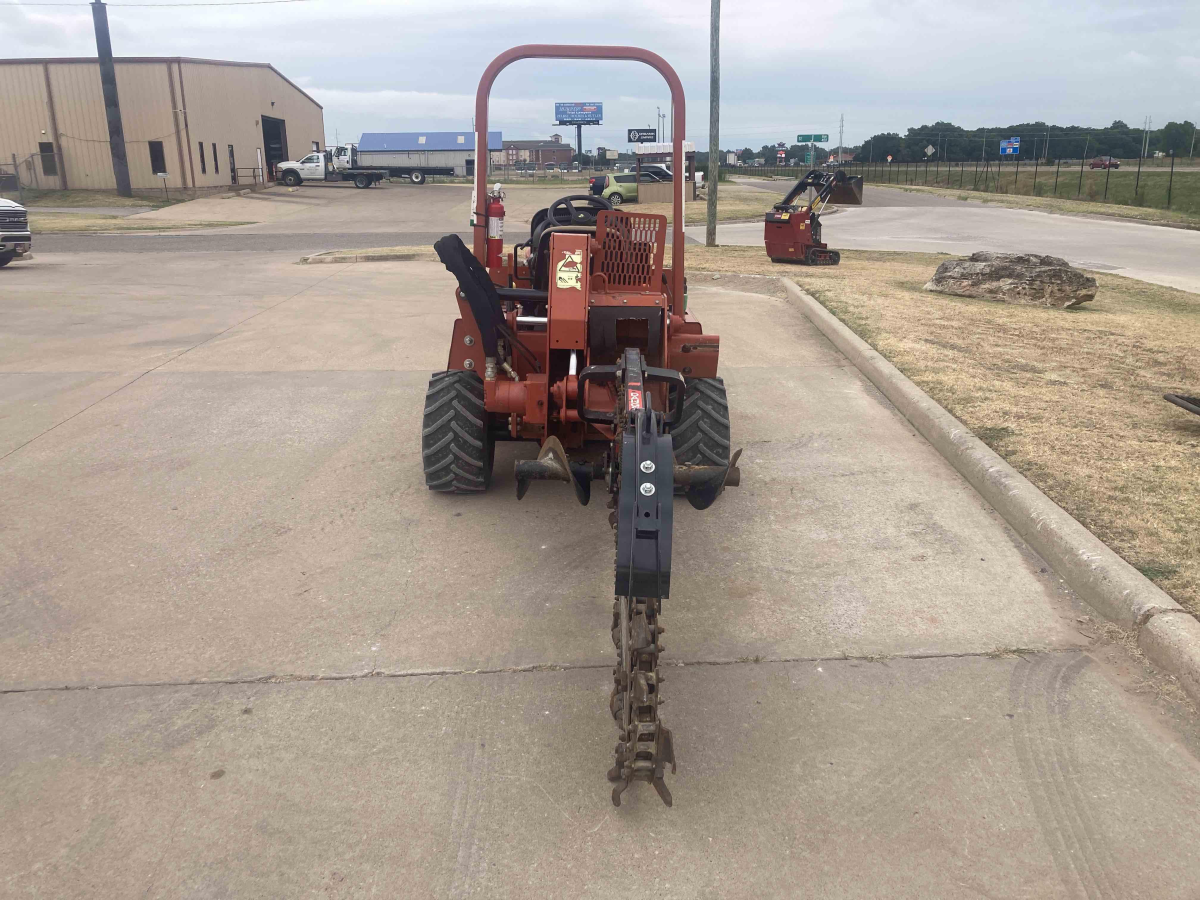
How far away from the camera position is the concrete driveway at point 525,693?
272 cm

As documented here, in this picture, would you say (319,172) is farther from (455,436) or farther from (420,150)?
(455,436)

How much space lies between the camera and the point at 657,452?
291cm

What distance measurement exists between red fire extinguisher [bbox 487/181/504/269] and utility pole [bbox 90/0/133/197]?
40810 mm

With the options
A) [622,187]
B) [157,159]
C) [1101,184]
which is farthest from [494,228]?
[1101,184]

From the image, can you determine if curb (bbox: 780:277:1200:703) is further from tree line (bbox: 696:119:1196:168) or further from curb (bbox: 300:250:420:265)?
tree line (bbox: 696:119:1196:168)

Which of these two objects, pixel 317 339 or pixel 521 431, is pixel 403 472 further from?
pixel 317 339

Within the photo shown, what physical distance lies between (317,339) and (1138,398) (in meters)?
8.03

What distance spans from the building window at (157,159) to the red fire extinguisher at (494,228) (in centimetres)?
4197

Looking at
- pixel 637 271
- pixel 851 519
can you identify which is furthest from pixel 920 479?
pixel 637 271

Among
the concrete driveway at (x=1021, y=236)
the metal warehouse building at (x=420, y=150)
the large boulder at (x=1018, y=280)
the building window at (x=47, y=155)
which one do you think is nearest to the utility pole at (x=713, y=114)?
the concrete driveway at (x=1021, y=236)

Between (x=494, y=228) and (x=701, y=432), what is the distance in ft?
6.27

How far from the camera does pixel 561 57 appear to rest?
570 centimetres

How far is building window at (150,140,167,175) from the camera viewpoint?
137ft

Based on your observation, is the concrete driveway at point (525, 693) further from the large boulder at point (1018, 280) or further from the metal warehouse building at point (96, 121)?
the metal warehouse building at point (96, 121)
